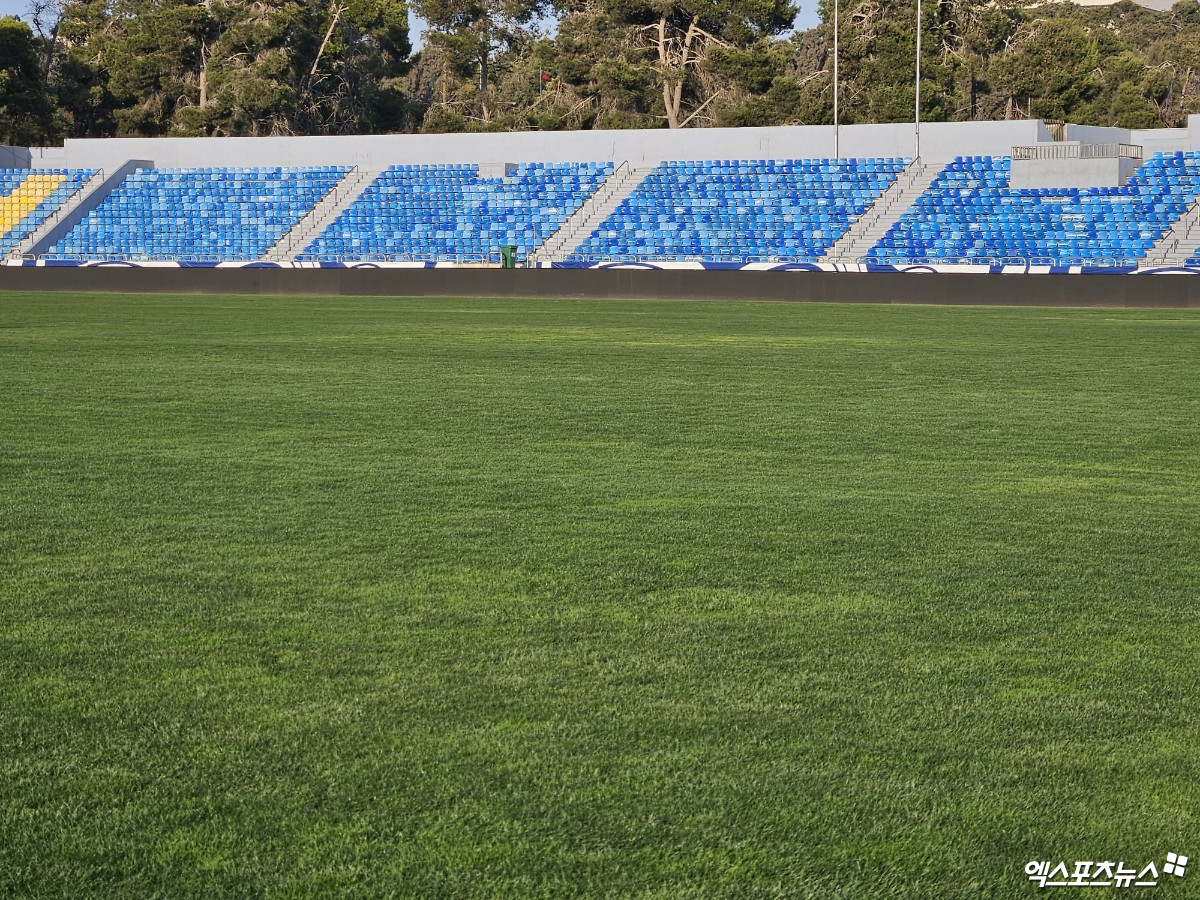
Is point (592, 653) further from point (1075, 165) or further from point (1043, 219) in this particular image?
point (1075, 165)

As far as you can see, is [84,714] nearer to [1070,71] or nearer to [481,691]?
[481,691]

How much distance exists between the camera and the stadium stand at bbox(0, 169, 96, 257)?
147 feet

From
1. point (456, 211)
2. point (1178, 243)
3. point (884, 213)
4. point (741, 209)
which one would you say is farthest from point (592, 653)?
point (456, 211)

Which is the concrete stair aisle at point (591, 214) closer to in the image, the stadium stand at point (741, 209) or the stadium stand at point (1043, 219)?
the stadium stand at point (741, 209)

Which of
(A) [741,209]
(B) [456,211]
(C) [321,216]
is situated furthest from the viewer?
(C) [321,216]

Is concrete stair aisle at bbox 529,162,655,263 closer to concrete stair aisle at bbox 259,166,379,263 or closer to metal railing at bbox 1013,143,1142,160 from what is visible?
concrete stair aisle at bbox 259,166,379,263

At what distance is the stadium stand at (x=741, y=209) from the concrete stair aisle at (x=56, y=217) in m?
→ 15.6

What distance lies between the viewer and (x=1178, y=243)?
34656 millimetres

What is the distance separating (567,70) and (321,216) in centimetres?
2213

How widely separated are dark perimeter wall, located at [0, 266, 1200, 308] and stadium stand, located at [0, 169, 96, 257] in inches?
276

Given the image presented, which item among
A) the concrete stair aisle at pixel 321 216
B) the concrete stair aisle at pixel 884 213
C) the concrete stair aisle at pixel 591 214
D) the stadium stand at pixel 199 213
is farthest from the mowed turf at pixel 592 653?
the stadium stand at pixel 199 213

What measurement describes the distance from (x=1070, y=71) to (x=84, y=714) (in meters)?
59.9

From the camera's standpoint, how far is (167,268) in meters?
37.2

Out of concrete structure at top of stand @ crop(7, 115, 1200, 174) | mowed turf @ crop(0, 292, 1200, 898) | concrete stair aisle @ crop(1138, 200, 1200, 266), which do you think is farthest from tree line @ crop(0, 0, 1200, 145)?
mowed turf @ crop(0, 292, 1200, 898)
